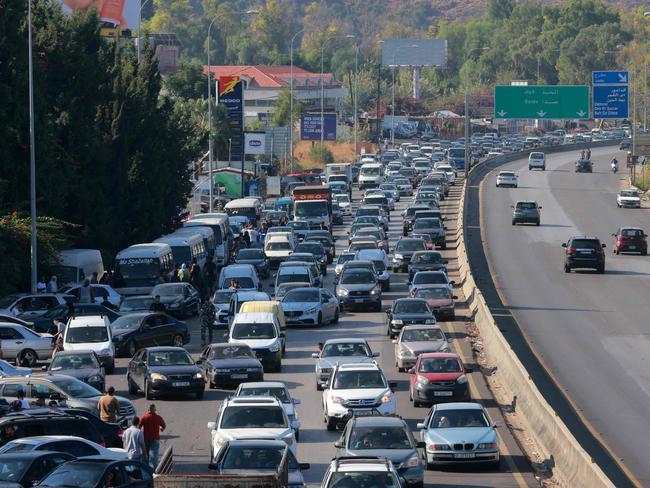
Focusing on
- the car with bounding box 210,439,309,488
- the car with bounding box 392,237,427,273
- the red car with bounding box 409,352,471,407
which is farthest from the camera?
the car with bounding box 392,237,427,273

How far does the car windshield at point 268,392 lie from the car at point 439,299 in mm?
17640

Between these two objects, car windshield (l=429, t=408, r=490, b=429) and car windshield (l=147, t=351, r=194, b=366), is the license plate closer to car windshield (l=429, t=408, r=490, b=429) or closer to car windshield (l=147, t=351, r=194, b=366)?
car windshield (l=429, t=408, r=490, b=429)

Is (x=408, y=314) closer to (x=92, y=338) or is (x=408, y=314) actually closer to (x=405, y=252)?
(x=92, y=338)

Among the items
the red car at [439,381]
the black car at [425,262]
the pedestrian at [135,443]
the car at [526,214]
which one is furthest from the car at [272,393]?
the car at [526,214]

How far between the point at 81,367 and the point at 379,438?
1080cm

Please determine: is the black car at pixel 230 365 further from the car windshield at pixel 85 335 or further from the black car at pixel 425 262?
the black car at pixel 425 262

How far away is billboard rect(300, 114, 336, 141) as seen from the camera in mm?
123562

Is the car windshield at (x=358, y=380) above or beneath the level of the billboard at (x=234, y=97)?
beneath

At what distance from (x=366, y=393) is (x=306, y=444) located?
6.24 feet

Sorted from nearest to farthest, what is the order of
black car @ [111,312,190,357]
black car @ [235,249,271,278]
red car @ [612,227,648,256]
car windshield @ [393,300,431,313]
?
black car @ [111,312,190,357], car windshield @ [393,300,431,313], black car @ [235,249,271,278], red car @ [612,227,648,256]

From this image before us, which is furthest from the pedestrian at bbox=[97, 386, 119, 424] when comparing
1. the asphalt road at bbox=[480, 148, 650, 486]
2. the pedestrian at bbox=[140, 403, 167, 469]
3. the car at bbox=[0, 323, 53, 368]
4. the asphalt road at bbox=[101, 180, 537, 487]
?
the car at bbox=[0, 323, 53, 368]

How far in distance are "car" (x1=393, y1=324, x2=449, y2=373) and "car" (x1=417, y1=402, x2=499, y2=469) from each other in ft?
33.1

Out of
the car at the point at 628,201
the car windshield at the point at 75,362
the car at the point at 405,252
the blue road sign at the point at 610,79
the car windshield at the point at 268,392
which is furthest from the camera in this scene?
the blue road sign at the point at 610,79

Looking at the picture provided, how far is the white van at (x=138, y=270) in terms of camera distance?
5006 cm
